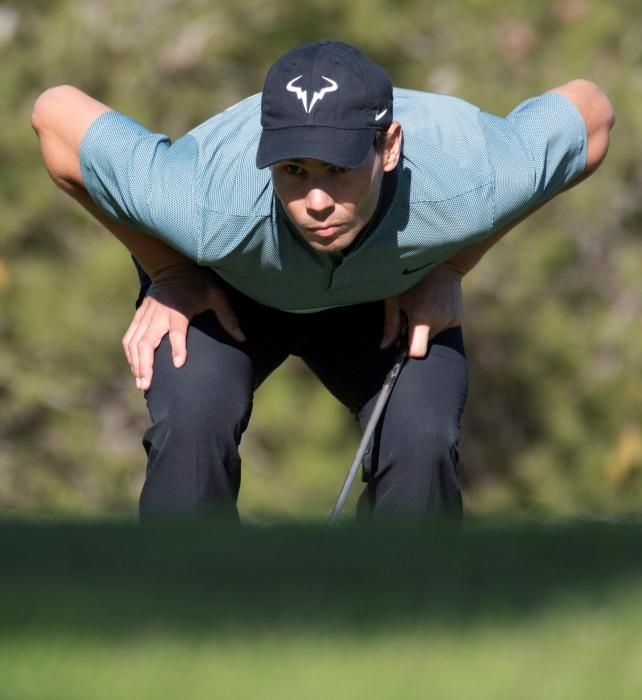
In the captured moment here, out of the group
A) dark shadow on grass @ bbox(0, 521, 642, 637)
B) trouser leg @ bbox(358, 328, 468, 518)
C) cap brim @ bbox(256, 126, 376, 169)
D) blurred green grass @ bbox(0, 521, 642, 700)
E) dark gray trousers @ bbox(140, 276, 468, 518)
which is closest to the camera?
blurred green grass @ bbox(0, 521, 642, 700)

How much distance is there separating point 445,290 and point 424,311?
12 cm

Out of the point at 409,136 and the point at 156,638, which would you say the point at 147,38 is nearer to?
the point at 409,136

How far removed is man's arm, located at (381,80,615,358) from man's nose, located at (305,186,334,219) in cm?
82

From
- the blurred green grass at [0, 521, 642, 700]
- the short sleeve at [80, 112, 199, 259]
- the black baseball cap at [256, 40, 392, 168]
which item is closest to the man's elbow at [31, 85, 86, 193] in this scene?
the short sleeve at [80, 112, 199, 259]

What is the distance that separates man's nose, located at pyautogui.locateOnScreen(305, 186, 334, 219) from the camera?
4.41 m

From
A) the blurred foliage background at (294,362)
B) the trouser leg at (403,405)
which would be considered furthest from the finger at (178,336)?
the blurred foliage background at (294,362)

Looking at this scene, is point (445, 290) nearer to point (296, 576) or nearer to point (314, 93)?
point (314, 93)

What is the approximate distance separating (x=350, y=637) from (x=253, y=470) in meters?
7.00

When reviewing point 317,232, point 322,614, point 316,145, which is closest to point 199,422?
point 317,232

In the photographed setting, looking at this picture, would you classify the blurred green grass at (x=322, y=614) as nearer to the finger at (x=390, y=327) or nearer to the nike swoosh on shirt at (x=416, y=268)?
the nike swoosh on shirt at (x=416, y=268)

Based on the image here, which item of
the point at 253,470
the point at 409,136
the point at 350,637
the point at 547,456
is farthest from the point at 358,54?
the point at 547,456

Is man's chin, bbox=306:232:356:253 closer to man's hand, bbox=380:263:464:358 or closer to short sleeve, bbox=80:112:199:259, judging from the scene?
short sleeve, bbox=80:112:199:259

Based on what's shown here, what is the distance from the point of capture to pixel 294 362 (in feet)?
32.8

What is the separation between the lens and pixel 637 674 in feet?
9.21
